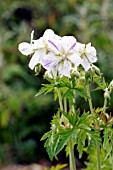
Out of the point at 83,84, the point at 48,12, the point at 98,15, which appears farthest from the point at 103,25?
the point at 83,84

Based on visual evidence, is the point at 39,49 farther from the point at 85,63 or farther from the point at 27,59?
the point at 27,59

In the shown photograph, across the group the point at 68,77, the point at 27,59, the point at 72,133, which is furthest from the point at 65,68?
the point at 27,59

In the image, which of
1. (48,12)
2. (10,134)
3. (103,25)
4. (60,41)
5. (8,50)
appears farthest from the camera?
(48,12)

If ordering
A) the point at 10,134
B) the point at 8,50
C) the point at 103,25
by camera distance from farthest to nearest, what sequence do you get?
the point at 103,25 < the point at 8,50 < the point at 10,134

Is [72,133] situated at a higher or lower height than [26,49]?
lower

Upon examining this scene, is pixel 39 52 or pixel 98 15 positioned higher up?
pixel 98 15

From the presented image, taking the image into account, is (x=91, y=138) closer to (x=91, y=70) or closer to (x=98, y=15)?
(x=91, y=70)

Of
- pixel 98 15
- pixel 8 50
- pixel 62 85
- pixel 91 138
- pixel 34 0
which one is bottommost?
pixel 91 138

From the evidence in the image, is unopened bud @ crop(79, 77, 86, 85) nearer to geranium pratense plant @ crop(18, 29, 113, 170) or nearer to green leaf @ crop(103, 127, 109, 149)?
geranium pratense plant @ crop(18, 29, 113, 170)
